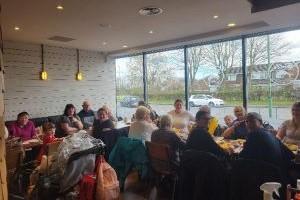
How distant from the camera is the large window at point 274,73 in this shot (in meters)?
5.37

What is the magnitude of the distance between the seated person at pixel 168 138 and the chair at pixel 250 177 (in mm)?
1117

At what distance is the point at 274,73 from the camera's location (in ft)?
18.4

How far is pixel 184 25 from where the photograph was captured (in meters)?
5.10

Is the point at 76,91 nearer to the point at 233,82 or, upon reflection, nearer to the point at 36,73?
the point at 36,73

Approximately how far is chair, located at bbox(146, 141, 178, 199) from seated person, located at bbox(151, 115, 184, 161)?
98mm

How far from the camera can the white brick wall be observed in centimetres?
626

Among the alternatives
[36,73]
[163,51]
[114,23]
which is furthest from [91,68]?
[114,23]

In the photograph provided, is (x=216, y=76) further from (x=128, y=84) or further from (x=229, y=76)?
(x=128, y=84)

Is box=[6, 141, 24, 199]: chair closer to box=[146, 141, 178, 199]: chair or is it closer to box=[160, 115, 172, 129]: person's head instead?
box=[146, 141, 178, 199]: chair

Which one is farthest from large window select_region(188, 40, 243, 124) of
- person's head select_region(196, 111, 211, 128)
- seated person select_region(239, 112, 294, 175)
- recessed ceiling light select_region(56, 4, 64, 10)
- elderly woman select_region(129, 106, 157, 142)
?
recessed ceiling light select_region(56, 4, 64, 10)

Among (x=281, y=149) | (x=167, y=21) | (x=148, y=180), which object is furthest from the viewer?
(x=167, y=21)

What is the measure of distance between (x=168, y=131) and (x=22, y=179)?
2100 mm

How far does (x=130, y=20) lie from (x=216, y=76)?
2.78 metres

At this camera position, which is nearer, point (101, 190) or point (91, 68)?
point (101, 190)
